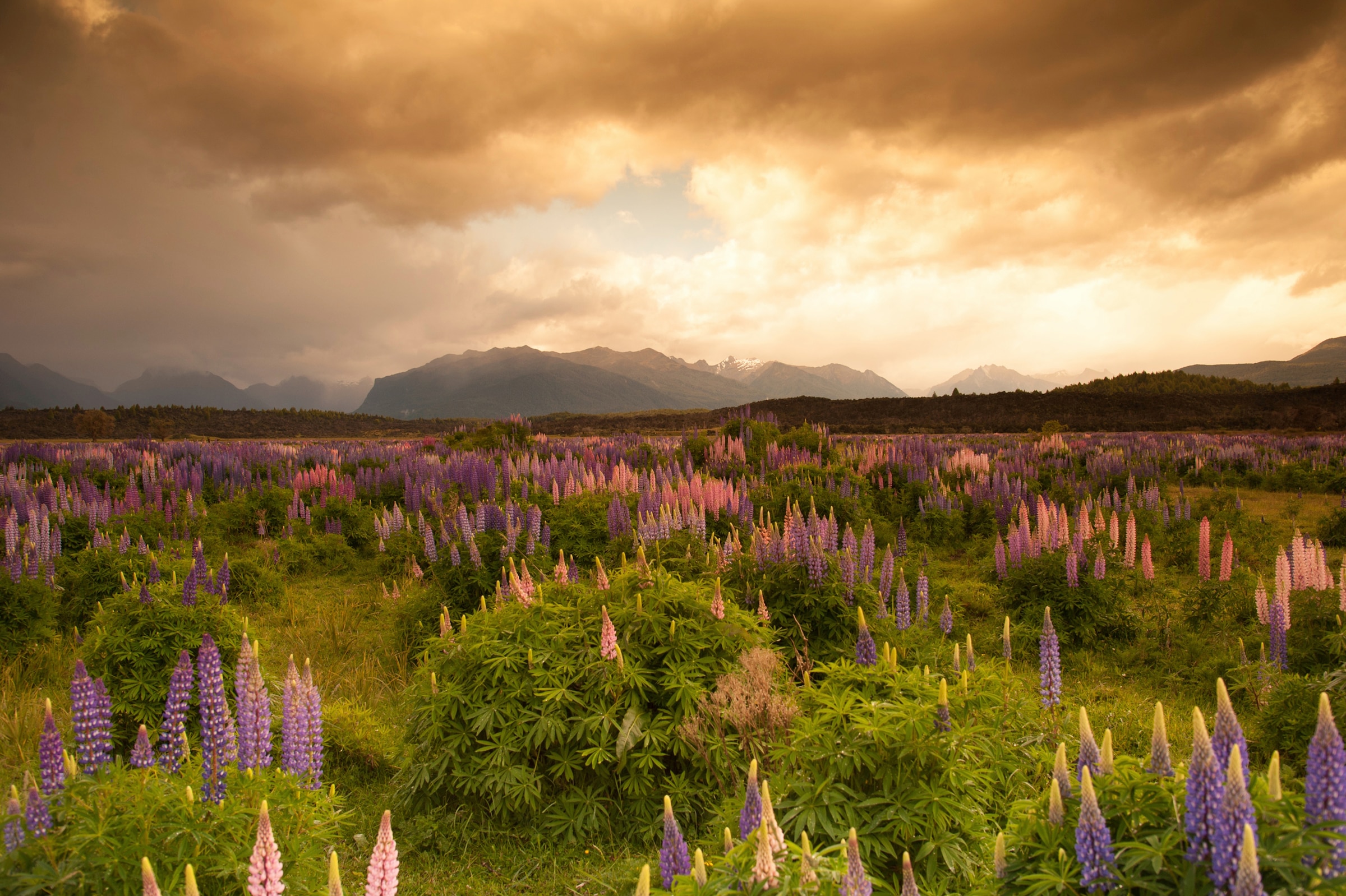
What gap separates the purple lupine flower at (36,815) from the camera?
2664mm

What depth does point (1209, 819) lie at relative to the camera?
2.01 m

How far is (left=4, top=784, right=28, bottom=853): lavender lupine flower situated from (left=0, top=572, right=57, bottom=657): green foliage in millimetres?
6250

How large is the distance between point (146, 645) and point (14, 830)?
3130 mm

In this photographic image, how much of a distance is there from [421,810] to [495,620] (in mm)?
1420

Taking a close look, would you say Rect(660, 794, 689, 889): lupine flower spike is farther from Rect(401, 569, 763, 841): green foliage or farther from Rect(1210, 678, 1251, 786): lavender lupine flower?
Rect(1210, 678, 1251, 786): lavender lupine flower

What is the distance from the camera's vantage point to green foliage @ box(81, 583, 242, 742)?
519 centimetres

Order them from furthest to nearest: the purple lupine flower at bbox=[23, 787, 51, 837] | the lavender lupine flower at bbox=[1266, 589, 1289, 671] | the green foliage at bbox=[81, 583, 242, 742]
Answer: the lavender lupine flower at bbox=[1266, 589, 1289, 671], the green foliage at bbox=[81, 583, 242, 742], the purple lupine flower at bbox=[23, 787, 51, 837]

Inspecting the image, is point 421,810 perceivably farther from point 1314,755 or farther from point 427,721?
point 1314,755

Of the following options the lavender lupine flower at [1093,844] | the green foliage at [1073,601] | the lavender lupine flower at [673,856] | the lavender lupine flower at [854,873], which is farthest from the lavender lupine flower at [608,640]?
the green foliage at [1073,601]

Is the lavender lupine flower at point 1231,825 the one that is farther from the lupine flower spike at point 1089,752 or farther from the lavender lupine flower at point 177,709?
the lavender lupine flower at point 177,709

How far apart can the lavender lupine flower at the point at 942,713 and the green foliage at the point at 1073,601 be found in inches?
218

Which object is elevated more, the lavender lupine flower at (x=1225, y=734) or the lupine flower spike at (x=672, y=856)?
the lavender lupine flower at (x=1225, y=734)

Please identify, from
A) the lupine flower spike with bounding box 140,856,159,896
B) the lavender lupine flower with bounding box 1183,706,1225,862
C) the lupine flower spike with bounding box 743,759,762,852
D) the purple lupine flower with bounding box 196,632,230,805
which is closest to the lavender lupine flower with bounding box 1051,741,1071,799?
the lavender lupine flower with bounding box 1183,706,1225,862

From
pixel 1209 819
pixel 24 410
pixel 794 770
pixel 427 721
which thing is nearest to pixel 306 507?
pixel 427 721
